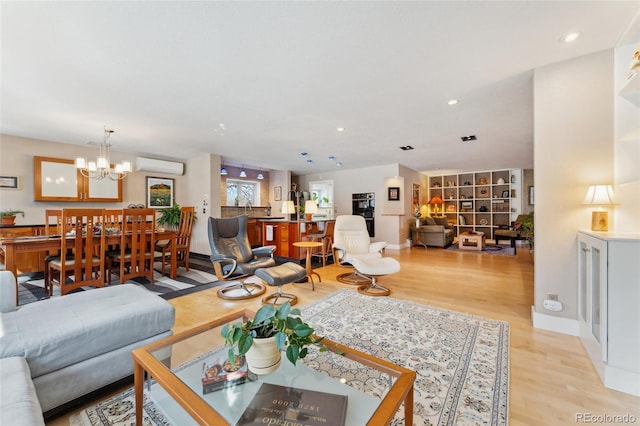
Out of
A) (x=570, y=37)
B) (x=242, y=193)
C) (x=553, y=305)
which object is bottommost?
(x=553, y=305)

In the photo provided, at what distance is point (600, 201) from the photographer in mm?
2072

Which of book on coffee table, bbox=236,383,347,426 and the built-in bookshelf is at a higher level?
the built-in bookshelf

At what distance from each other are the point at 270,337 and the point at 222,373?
0.99ft

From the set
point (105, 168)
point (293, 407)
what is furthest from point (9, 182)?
point (293, 407)

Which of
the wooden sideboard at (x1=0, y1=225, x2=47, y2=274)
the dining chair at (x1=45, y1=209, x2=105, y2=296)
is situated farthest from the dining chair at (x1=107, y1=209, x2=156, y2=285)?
the wooden sideboard at (x1=0, y1=225, x2=47, y2=274)

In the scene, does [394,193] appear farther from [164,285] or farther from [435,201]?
[164,285]

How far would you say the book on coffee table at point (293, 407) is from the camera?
99 centimetres

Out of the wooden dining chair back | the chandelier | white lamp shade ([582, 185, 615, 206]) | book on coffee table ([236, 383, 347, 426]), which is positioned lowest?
book on coffee table ([236, 383, 347, 426])

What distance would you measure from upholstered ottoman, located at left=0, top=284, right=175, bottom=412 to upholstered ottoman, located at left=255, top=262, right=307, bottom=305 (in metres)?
1.17

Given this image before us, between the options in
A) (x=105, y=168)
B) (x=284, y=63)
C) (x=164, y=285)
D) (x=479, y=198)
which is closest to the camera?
(x=284, y=63)

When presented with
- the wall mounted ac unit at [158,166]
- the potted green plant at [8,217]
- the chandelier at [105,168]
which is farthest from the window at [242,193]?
the potted green plant at [8,217]

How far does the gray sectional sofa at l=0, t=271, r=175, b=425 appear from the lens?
1.27 meters

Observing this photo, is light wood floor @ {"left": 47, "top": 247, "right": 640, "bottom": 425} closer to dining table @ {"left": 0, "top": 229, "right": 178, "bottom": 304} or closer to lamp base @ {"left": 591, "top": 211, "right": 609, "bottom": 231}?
lamp base @ {"left": 591, "top": 211, "right": 609, "bottom": 231}

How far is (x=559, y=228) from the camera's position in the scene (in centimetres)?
235
